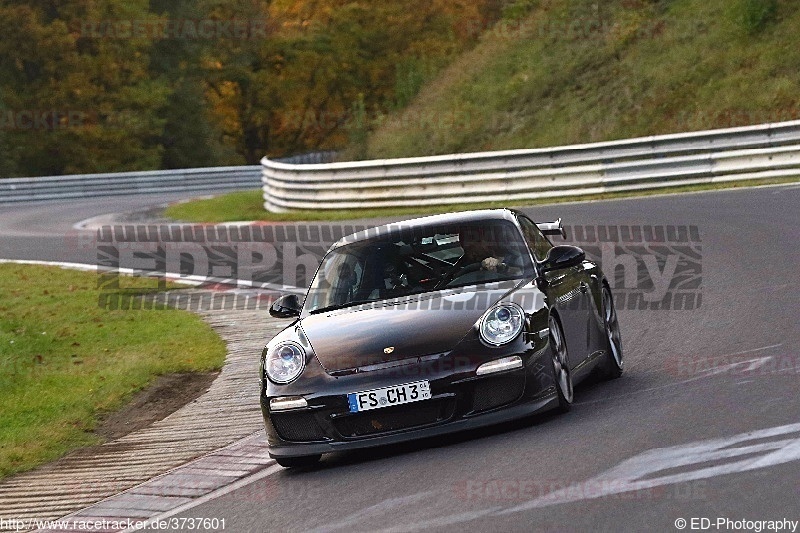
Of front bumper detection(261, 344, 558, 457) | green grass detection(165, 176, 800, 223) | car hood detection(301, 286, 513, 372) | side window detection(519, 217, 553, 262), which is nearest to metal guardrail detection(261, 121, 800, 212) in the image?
green grass detection(165, 176, 800, 223)

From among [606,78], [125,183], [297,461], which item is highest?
[297,461]

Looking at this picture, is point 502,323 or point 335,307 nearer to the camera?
point 502,323

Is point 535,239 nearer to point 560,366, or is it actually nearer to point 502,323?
point 560,366

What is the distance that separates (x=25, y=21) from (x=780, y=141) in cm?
4414

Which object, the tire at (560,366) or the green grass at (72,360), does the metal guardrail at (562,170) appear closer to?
the green grass at (72,360)

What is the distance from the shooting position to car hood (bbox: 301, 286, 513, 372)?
776 cm

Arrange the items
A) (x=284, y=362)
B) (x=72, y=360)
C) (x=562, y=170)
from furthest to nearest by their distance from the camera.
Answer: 1. (x=562, y=170)
2. (x=72, y=360)
3. (x=284, y=362)

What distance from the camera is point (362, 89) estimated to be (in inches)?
2741

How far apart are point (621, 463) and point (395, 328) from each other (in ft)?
5.99

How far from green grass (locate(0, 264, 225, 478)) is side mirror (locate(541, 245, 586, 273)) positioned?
3390 mm

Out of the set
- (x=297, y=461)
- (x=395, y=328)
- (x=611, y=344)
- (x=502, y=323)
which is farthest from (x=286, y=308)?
(x=611, y=344)

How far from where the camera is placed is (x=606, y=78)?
33.5 meters

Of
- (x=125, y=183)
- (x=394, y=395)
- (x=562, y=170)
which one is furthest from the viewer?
(x=125, y=183)

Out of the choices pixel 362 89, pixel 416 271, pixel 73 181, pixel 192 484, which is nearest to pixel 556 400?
pixel 416 271
